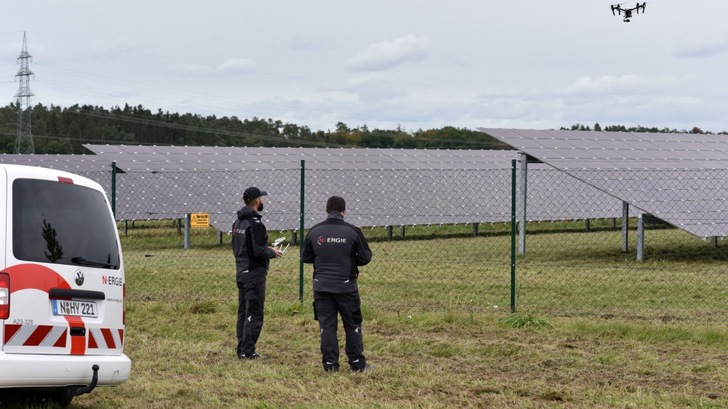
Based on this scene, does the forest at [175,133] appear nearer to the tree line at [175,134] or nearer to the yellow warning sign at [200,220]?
the tree line at [175,134]

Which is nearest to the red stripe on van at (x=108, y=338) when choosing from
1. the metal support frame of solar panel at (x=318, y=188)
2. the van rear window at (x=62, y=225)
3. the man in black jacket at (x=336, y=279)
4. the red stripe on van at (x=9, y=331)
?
the van rear window at (x=62, y=225)

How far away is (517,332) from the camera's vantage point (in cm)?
1131

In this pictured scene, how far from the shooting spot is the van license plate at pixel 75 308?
677cm

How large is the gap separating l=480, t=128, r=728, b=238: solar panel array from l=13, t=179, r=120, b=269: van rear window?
1273 cm

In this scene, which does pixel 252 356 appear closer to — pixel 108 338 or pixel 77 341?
pixel 108 338

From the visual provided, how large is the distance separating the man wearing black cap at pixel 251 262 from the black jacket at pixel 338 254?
79 cm

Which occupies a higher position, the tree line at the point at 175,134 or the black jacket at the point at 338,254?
the tree line at the point at 175,134

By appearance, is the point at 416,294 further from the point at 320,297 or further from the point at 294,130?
the point at 294,130

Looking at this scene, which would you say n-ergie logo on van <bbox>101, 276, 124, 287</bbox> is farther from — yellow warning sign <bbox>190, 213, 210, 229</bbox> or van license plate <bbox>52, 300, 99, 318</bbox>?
yellow warning sign <bbox>190, 213, 210, 229</bbox>

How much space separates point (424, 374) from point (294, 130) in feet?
263

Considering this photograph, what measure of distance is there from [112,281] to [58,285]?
0.55 metres

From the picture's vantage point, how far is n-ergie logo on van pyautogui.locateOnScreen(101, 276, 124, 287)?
282 inches

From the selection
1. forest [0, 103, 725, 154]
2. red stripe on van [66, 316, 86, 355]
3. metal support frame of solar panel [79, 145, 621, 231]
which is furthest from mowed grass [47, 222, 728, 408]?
forest [0, 103, 725, 154]

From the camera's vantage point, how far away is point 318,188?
28.8 m
